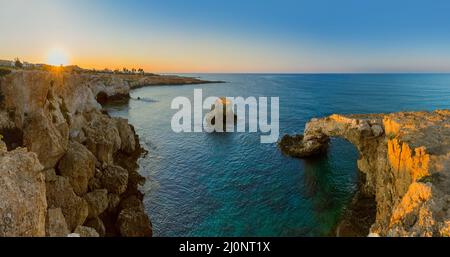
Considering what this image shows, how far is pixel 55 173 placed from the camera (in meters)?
24.5

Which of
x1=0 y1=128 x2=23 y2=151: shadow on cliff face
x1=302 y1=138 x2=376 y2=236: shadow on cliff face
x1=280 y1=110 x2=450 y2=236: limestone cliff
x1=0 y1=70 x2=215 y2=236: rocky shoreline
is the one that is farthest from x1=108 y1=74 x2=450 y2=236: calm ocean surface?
x1=0 y1=128 x2=23 y2=151: shadow on cliff face

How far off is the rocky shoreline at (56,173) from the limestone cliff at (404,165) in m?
16.2

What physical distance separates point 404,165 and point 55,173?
28477mm

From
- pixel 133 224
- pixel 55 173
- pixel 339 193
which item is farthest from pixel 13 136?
pixel 339 193

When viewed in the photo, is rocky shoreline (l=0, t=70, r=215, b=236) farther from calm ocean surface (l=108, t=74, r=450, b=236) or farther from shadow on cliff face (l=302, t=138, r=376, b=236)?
shadow on cliff face (l=302, t=138, r=376, b=236)

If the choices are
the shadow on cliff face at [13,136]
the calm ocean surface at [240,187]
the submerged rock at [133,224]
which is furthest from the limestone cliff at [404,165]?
the shadow on cliff face at [13,136]

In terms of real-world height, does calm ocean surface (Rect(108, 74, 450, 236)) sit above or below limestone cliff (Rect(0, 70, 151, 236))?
below

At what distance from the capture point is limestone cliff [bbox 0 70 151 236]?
476 inches

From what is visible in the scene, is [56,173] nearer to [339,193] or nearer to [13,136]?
[13,136]

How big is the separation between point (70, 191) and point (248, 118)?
53.8 metres

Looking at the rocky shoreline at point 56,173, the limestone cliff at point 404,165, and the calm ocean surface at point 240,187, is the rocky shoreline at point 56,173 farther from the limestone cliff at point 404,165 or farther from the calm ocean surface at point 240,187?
the limestone cliff at point 404,165

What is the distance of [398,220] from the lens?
14.2 m

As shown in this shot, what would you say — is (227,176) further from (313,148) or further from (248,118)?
(248,118)

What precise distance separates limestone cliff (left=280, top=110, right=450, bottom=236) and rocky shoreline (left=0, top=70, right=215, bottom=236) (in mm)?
16226
